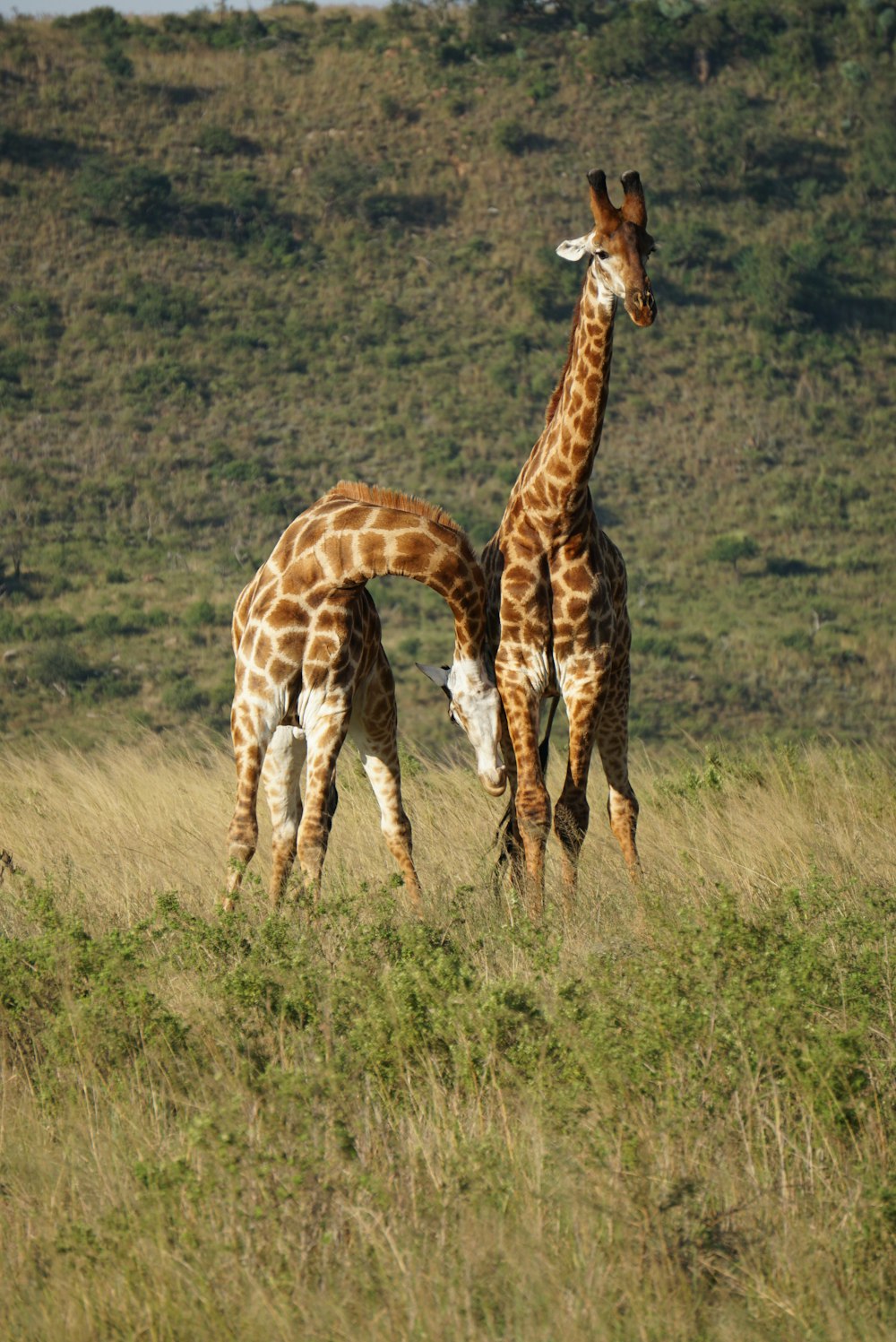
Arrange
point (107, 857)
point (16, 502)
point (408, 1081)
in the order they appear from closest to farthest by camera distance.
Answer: point (408, 1081), point (107, 857), point (16, 502)

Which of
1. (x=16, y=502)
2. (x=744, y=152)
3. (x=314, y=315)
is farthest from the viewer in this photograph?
(x=744, y=152)

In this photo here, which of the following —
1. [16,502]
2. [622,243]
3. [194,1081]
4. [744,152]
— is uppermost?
[744,152]

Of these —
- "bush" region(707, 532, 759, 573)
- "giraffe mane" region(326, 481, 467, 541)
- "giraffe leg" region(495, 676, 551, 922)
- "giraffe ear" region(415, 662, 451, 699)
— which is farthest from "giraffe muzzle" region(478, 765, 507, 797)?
"bush" region(707, 532, 759, 573)

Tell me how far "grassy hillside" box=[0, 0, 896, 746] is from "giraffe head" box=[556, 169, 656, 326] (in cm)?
1993

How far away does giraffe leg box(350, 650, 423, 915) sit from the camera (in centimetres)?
768

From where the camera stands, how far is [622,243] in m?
6.97

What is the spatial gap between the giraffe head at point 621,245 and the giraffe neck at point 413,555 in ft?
4.60

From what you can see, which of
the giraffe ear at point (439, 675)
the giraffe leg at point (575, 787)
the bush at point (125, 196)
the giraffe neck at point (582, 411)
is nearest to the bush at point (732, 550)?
the bush at point (125, 196)

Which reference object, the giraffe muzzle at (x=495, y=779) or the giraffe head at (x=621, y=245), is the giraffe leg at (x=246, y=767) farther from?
the giraffe head at (x=621, y=245)

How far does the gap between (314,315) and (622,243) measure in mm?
39926

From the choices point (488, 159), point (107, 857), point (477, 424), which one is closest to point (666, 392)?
point (477, 424)

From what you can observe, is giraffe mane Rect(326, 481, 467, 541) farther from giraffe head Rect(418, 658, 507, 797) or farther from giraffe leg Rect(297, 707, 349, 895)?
giraffe leg Rect(297, 707, 349, 895)

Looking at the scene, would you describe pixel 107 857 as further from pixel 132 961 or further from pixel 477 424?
pixel 477 424

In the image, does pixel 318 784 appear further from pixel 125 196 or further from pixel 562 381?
pixel 125 196
